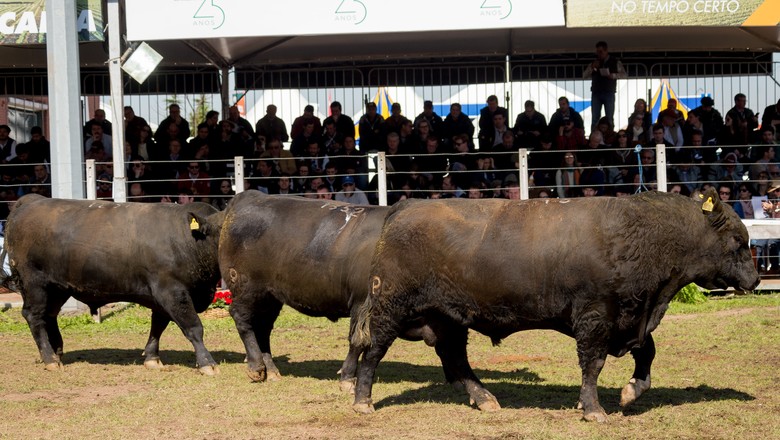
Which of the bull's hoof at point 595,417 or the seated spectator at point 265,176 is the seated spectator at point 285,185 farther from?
the bull's hoof at point 595,417

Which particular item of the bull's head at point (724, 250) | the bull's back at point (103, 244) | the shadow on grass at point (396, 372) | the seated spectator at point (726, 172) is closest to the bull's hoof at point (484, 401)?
the shadow on grass at point (396, 372)

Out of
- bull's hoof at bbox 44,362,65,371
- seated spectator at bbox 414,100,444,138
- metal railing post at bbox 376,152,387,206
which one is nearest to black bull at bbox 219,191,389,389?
bull's hoof at bbox 44,362,65,371

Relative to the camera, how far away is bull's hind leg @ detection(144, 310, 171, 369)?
35.4 feet

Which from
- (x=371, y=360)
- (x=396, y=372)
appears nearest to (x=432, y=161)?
(x=396, y=372)

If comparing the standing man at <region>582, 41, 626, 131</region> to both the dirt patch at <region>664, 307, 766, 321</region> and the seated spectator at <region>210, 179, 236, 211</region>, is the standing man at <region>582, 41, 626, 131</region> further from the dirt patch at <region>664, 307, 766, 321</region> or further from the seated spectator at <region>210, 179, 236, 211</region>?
the seated spectator at <region>210, 179, 236, 211</region>

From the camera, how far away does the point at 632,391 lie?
8.17 metres

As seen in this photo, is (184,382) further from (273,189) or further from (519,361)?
(273,189)

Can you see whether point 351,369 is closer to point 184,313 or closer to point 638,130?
point 184,313

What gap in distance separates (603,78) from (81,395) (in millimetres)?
10616

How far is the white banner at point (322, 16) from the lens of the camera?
13.9 meters

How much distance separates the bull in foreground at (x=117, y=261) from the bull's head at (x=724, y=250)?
15.2 ft

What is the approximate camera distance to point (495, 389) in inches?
363

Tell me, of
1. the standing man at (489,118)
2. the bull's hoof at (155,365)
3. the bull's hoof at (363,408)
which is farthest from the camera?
the standing man at (489,118)

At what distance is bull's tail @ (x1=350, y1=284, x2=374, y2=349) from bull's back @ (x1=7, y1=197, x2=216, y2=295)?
2.50 m
